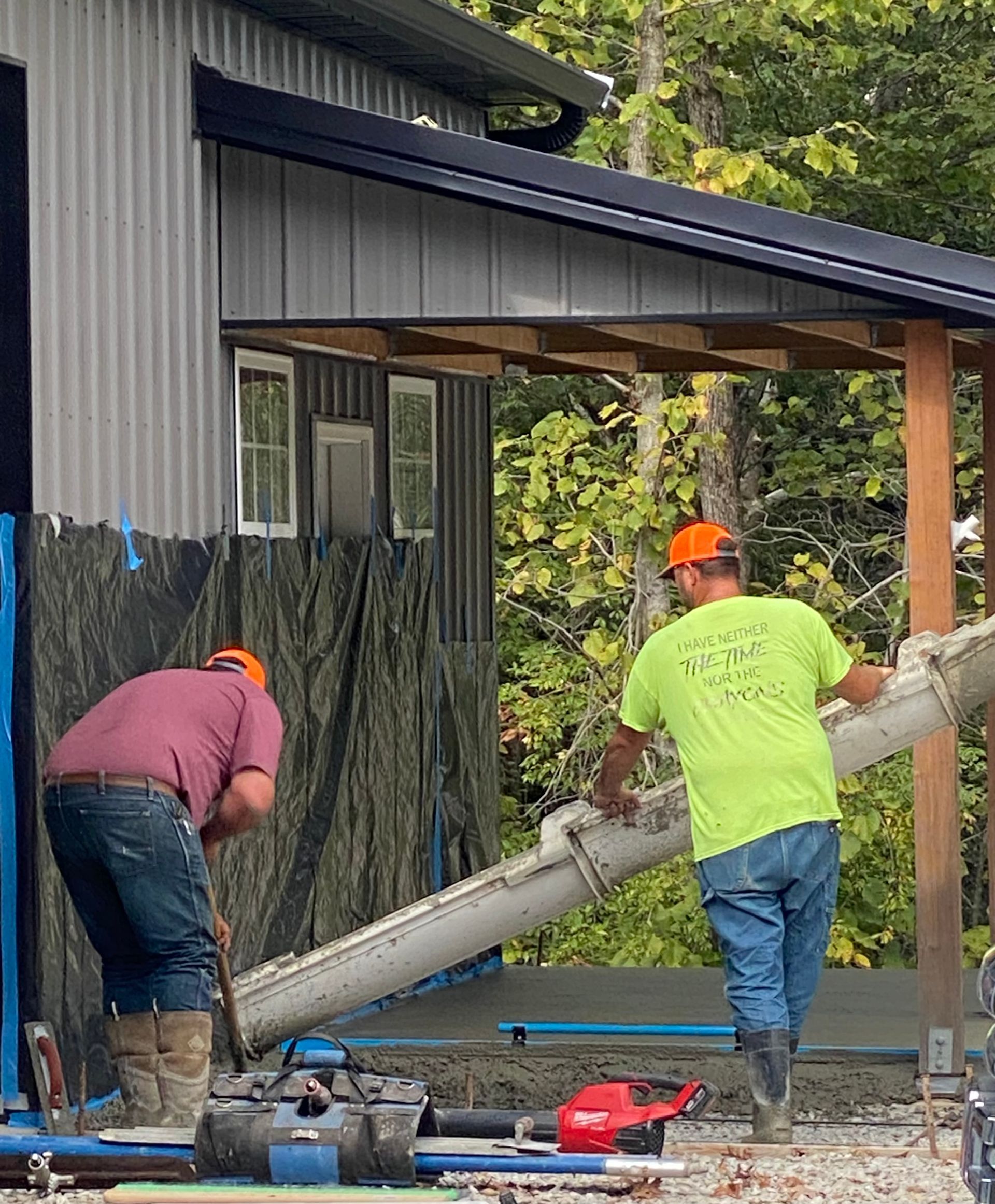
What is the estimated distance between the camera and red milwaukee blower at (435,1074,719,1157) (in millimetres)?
7301

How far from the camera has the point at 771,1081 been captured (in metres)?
8.49

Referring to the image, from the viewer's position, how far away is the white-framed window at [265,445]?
1127 cm

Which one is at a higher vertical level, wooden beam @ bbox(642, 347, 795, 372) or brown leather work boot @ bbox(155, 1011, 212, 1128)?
wooden beam @ bbox(642, 347, 795, 372)

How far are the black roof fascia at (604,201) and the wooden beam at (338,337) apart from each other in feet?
2.75

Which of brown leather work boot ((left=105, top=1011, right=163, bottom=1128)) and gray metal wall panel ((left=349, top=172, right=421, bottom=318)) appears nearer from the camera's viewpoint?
brown leather work boot ((left=105, top=1011, right=163, bottom=1128))

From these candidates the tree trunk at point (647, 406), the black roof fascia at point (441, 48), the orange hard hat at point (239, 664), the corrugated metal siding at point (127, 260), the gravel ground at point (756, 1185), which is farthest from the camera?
the tree trunk at point (647, 406)

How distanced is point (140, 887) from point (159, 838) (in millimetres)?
189

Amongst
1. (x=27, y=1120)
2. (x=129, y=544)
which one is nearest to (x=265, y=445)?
(x=129, y=544)

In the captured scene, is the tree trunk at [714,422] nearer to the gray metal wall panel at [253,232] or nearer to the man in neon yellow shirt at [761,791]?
the gray metal wall panel at [253,232]

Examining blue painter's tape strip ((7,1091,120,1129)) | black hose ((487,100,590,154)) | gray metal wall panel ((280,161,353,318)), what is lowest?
blue painter's tape strip ((7,1091,120,1129))

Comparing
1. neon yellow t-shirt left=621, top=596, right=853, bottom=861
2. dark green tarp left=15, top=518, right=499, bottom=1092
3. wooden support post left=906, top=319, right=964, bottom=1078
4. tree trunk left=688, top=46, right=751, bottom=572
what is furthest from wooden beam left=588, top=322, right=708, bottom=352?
tree trunk left=688, top=46, right=751, bottom=572

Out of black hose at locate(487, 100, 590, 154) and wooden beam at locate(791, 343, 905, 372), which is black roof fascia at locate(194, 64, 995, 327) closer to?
wooden beam at locate(791, 343, 905, 372)

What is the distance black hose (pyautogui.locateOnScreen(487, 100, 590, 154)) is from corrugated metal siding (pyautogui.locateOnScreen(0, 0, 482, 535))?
14.7 feet

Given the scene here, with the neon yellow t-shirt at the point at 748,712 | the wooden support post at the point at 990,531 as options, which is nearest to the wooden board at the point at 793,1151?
the neon yellow t-shirt at the point at 748,712
